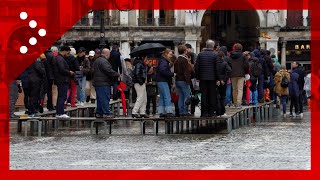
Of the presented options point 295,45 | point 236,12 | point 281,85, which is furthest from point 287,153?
point 236,12

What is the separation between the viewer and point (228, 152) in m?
19.9

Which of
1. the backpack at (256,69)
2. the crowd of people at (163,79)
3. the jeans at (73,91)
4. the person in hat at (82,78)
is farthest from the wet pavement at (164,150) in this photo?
the person in hat at (82,78)

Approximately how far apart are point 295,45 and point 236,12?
23.9 ft

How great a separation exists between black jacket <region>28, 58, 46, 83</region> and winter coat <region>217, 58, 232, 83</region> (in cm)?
437

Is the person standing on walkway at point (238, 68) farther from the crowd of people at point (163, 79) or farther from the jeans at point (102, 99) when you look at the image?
the jeans at point (102, 99)

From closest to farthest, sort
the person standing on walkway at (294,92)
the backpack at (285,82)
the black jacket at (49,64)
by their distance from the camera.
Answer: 1. the black jacket at (49,64)
2. the person standing on walkway at (294,92)
3. the backpack at (285,82)

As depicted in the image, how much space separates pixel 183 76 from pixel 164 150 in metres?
5.94

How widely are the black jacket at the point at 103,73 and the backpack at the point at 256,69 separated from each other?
25.4 ft

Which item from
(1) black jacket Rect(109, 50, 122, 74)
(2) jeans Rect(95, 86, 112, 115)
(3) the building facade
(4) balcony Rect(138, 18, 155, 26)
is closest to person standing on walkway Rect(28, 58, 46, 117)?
(2) jeans Rect(95, 86, 112, 115)

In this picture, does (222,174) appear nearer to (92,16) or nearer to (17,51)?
(17,51)

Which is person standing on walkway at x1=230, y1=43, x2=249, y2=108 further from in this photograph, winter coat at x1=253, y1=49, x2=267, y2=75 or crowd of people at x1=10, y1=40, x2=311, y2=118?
winter coat at x1=253, y1=49, x2=267, y2=75

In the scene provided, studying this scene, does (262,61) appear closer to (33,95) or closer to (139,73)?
(139,73)

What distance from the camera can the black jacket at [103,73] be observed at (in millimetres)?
25812

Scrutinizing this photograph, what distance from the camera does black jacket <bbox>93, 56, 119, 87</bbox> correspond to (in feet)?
84.7
